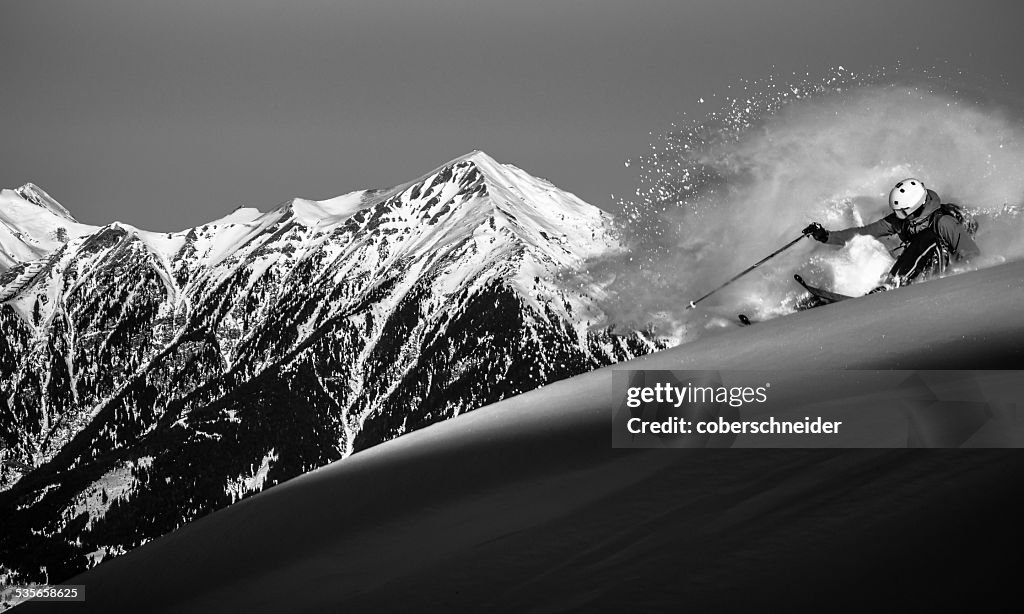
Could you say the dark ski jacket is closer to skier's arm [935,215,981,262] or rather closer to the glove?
skier's arm [935,215,981,262]

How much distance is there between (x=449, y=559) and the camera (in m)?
10.7

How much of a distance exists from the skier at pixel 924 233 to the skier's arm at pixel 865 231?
1.15 ft

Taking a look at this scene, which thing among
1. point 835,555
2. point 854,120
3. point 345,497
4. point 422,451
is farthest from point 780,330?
point 854,120

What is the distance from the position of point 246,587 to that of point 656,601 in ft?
17.4

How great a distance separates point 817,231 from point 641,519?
12.8m

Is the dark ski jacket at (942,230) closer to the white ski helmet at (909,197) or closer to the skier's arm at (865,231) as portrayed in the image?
the white ski helmet at (909,197)

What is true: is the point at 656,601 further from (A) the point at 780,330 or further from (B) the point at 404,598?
(A) the point at 780,330

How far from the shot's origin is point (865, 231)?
21.7 meters

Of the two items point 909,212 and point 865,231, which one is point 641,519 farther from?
point 865,231

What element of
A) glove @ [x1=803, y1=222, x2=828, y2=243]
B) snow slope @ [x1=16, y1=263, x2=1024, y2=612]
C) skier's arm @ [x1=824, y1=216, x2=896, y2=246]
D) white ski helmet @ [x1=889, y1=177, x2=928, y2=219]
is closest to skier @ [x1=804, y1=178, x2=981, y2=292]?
white ski helmet @ [x1=889, y1=177, x2=928, y2=219]

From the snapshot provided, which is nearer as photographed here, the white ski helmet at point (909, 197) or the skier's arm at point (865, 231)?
the white ski helmet at point (909, 197)

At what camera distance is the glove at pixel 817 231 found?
21438 millimetres

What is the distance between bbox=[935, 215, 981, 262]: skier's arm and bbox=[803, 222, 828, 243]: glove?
2419 mm

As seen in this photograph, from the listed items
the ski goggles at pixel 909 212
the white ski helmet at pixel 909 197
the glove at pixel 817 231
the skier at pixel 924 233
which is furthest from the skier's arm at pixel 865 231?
the white ski helmet at pixel 909 197
